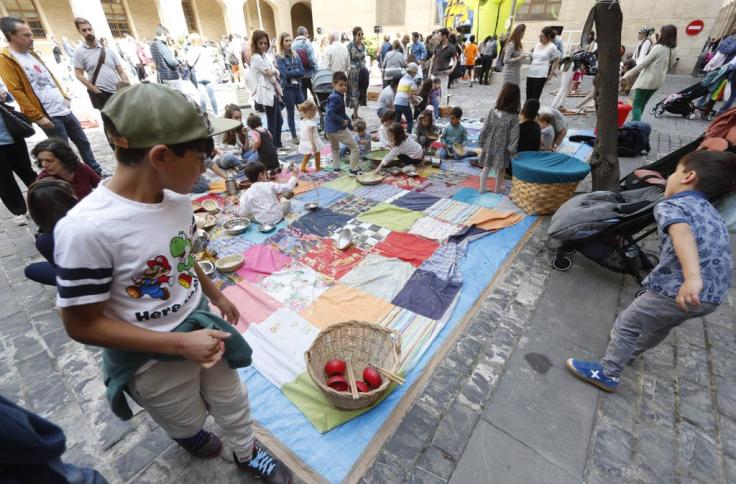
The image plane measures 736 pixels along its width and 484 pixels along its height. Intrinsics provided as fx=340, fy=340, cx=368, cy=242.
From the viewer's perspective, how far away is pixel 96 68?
496cm

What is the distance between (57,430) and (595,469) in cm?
234

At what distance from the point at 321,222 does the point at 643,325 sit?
3.37 meters

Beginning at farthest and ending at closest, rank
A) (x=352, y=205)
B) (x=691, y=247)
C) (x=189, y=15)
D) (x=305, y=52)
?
(x=189, y=15) < (x=305, y=52) < (x=352, y=205) < (x=691, y=247)

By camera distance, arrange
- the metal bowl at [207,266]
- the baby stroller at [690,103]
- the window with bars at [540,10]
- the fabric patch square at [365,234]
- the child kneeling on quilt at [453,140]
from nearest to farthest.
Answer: the metal bowl at [207,266] → the fabric patch square at [365,234] → the child kneeling on quilt at [453,140] → the baby stroller at [690,103] → the window with bars at [540,10]

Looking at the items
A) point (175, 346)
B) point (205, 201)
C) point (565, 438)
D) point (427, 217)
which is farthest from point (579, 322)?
point (205, 201)

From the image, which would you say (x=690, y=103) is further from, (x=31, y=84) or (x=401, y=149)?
(x=31, y=84)

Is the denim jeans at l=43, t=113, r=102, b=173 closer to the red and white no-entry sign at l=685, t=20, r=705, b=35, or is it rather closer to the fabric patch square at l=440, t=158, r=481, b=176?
the fabric patch square at l=440, t=158, r=481, b=176

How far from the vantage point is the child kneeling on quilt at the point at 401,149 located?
18.5 feet

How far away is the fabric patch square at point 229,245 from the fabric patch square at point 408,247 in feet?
5.14

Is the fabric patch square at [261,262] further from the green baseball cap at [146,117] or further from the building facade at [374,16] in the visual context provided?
the building facade at [374,16]

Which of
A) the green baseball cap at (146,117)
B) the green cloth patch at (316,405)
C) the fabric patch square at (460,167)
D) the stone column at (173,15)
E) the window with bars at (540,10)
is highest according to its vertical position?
the stone column at (173,15)

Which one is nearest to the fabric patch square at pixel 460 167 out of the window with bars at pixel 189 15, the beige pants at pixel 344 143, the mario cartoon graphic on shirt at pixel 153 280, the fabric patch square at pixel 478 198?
the fabric patch square at pixel 478 198

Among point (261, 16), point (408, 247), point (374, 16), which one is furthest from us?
point (261, 16)

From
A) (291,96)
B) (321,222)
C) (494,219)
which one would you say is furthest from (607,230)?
(291,96)
